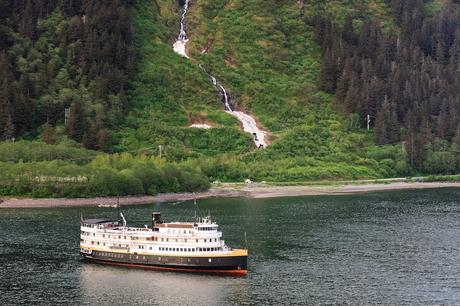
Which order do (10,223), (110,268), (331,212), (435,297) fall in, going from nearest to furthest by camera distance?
(435,297)
(110,268)
(10,223)
(331,212)

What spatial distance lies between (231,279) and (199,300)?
11944 mm

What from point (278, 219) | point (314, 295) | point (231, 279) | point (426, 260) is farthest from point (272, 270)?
point (278, 219)

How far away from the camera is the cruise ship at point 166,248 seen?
403ft

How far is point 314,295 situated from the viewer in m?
108

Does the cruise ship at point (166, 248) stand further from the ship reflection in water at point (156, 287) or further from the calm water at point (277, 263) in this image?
the calm water at point (277, 263)

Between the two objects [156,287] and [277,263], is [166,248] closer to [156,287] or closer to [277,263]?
[156,287]

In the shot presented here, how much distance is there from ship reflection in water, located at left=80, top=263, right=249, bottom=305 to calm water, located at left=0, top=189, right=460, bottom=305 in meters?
0.13

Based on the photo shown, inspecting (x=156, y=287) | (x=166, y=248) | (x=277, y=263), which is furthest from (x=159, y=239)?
(x=277, y=263)

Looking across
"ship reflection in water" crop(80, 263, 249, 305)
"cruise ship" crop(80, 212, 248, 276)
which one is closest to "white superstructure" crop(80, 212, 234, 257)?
"cruise ship" crop(80, 212, 248, 276)

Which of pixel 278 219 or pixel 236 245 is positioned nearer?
pixel 236 245

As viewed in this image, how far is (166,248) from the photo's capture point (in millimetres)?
126375

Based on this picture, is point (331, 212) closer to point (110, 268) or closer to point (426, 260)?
point (426, 260)

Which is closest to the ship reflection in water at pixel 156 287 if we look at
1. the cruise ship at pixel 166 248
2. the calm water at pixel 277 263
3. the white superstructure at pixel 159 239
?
the calm water at pixel 277 263

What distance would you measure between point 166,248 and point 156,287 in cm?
1223
